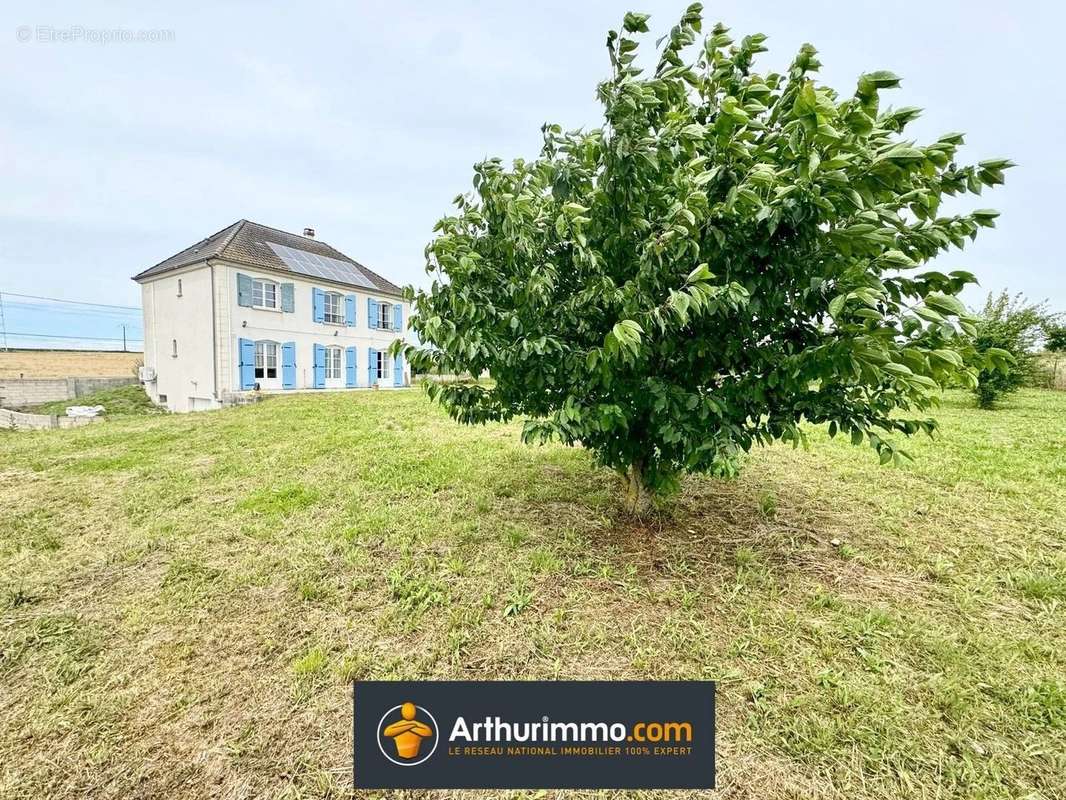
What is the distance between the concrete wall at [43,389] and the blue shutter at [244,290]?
8.77m

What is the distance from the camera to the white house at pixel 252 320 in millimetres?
14742

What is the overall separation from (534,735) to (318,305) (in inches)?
736

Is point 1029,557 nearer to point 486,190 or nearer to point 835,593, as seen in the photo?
point 835,593

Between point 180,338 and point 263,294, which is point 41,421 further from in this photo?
point 263,294

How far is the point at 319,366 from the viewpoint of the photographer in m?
17.6

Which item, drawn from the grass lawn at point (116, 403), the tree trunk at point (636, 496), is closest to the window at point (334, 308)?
the grass lawn at point (116, 403)

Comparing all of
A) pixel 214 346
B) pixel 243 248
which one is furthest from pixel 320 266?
pixel 214 346

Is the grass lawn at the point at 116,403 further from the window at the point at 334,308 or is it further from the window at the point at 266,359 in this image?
the window at the point at 334,308

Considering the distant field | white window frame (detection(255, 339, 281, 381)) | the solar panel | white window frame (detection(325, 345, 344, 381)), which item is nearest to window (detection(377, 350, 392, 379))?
white window frame (detection(325, 345, 344, 381))

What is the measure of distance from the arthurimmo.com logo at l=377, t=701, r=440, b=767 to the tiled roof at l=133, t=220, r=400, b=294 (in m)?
17.1

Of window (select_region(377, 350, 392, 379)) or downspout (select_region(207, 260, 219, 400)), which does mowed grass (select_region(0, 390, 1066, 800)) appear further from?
window (select_region(377, 350, 392, 379))

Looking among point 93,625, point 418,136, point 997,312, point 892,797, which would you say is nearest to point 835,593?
point 892,797

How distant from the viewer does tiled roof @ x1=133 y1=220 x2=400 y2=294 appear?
50.0 ft

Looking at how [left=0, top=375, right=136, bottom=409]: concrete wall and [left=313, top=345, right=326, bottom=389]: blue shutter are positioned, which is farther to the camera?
[left=313, top=345, right=326, bottom=389]: blue shutter
